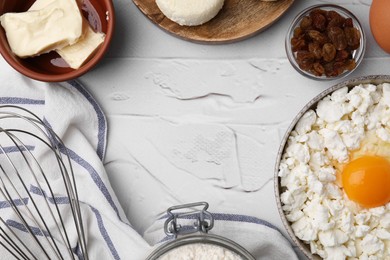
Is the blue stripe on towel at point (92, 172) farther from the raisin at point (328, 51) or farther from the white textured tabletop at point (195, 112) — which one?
the raisin at point (328, 51)

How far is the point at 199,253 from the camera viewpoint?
98 centimetres

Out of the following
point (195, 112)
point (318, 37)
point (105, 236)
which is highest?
point (318, 37)

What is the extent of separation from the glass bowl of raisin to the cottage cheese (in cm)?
5

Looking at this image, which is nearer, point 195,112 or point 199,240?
point 199,240

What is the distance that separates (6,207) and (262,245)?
17.0 inches

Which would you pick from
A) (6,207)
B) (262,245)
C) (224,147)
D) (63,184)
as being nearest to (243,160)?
(224,147)

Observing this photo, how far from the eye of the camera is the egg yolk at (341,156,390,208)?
102 cm

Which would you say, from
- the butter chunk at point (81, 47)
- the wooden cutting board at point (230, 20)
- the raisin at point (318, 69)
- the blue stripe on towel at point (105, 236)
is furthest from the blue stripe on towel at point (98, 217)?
the raisin at point (318, 69)

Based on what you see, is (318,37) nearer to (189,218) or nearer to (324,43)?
(324,43)

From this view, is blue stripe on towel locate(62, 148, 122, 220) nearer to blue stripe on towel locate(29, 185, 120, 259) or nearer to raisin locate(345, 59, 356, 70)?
blue stripe on towel locate(29, 185, 120, 259)

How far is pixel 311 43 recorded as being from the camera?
106 cm

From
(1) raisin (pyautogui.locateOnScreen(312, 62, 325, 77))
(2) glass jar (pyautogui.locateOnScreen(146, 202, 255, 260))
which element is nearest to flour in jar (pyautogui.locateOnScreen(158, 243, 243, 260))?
(2) glass jar (pyautogui.locateOnScreen(146, 202, 255, 260))

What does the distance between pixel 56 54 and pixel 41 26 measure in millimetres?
58

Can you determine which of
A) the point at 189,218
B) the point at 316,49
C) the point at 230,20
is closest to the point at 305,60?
the point at 316,49
